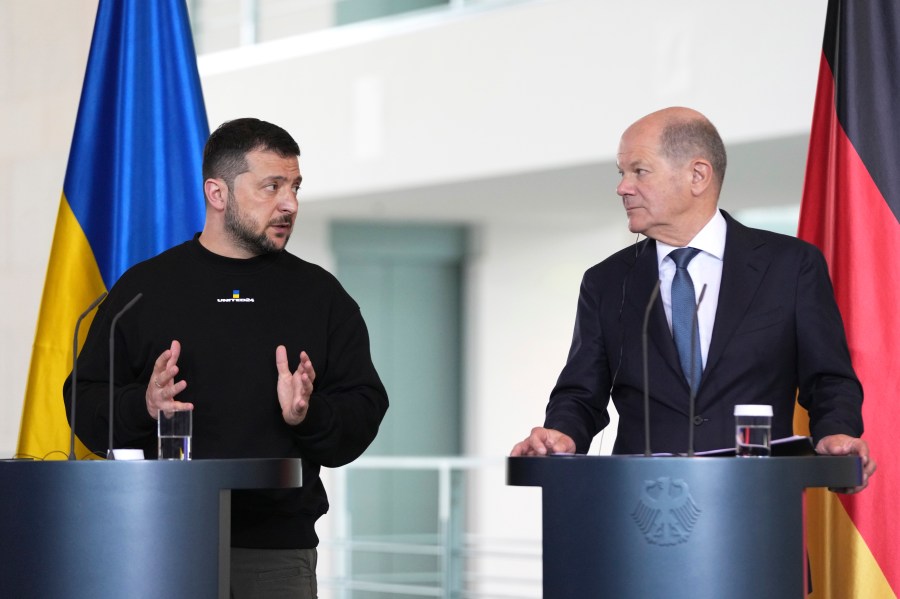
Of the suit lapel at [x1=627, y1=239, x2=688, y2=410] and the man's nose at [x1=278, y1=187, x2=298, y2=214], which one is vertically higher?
the man's nose at [x1=278, y1=187, x2=298, y2=214]

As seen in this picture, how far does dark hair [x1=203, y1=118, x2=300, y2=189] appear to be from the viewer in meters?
3.02

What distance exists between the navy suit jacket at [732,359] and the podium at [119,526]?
0.82 m

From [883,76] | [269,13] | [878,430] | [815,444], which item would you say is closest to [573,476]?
[815,444]

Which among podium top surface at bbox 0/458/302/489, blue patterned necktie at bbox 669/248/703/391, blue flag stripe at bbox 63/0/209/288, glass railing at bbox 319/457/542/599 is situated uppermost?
blue flag stripe at bbox 63/0/209/288

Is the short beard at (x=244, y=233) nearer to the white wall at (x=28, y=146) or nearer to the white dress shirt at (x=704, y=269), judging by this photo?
the white dress shirt at (x=704, y=269)

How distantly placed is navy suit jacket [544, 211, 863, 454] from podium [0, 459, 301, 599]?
0.82 meters

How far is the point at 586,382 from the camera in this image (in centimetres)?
300

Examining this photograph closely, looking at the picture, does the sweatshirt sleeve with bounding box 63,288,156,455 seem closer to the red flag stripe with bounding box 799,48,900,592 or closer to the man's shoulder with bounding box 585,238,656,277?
the man's shoulder with bounding box 585,238,656,277

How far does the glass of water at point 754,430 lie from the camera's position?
96.3 inches

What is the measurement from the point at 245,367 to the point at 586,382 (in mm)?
718

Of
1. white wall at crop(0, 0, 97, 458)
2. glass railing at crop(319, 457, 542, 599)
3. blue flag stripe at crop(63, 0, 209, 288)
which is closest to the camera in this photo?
blue flag stripe at crop(63, 0, 209, 288)

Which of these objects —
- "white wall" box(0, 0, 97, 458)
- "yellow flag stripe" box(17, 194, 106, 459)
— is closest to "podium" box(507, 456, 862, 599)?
"yellow flag stripe" box(17, 194, 106, 459)

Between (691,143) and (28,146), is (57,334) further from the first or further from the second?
(691,143)

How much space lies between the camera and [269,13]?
27.1ft
